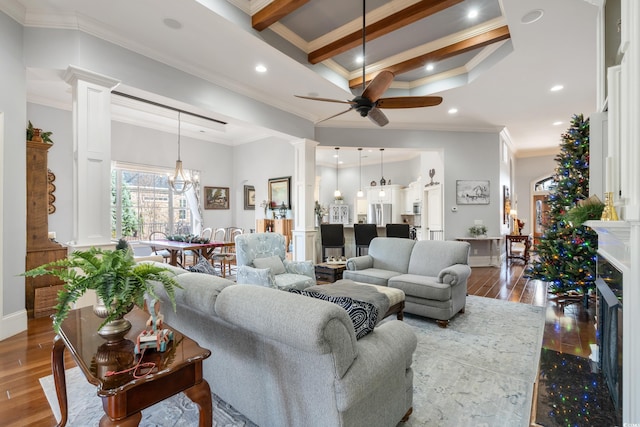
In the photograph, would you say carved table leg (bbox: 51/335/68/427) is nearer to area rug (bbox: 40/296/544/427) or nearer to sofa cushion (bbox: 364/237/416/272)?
area rug (bbox: 40/296/544/427)

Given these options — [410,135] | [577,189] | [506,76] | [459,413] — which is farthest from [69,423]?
[410,135]

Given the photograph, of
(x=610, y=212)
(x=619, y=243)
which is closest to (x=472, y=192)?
(x=610, y=212)

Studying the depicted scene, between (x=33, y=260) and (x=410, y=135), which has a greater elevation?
(x=410, y=135)

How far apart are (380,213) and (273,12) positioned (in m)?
7.71

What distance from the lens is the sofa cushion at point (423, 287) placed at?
3340 millimetres

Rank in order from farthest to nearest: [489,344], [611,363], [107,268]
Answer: [489,344], [611,363], [107,268]

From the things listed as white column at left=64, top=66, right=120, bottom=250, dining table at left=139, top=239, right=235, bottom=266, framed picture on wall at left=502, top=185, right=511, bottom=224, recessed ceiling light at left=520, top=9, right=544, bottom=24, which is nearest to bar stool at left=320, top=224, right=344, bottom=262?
dining table at left=139, top=239, right=235, bottom=266

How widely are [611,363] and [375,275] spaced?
7.86ft

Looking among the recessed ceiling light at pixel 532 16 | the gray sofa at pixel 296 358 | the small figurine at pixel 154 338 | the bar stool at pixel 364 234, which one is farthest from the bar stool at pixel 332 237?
the small figurine at pixel 154 338

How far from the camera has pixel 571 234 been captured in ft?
13.0

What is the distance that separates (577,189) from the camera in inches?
152

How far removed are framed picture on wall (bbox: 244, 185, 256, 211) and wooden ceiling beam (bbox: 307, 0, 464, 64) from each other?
14.8ft

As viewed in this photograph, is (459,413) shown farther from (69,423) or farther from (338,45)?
(338,45)

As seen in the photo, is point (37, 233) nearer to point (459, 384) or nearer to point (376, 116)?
point (376, 116)
